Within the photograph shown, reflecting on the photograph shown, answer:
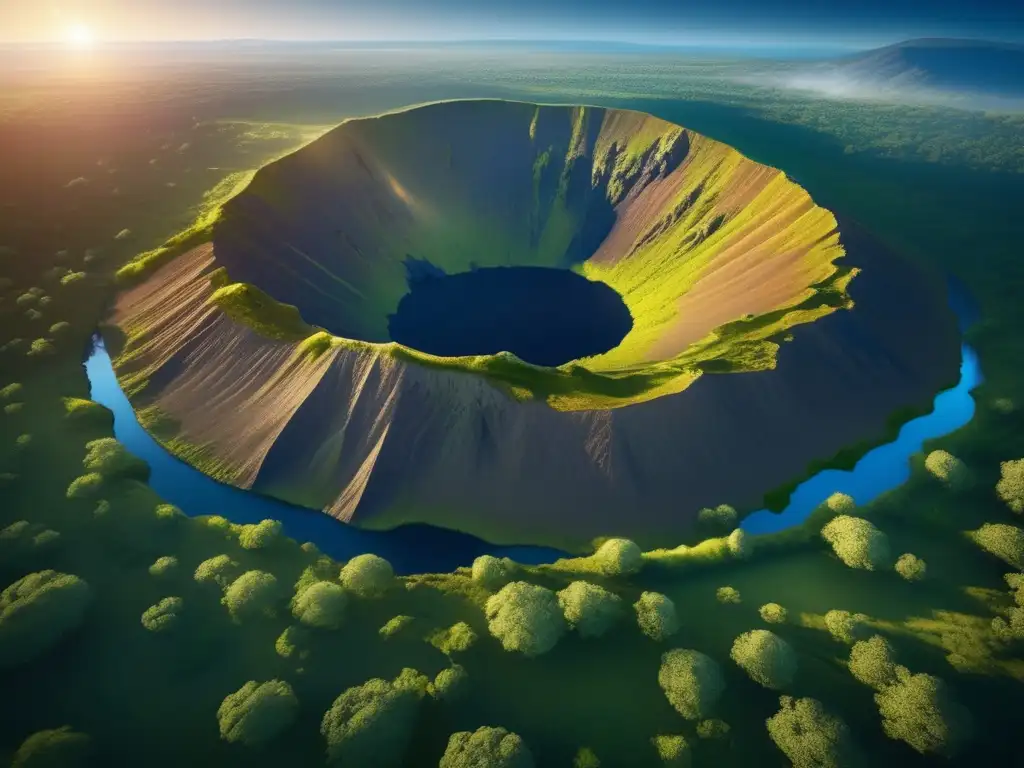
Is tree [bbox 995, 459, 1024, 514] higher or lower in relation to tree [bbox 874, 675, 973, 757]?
lower

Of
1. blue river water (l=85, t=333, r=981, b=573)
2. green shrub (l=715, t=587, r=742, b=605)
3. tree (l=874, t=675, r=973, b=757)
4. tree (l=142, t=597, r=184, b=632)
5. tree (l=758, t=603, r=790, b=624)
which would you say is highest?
tree (l=874, t=675, r=973, b=757)

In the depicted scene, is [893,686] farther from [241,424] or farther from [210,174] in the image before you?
[210,174]

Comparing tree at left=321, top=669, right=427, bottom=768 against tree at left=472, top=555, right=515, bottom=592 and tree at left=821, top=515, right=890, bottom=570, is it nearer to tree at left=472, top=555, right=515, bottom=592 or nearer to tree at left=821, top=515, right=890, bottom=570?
tree at left=472, top=555, right=515, bottom=592

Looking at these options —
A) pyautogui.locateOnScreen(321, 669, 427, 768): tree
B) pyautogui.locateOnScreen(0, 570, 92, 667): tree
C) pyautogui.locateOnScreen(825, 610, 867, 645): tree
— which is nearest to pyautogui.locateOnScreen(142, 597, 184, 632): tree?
pyautogui.locateOnScreen(0, 570, 92, 667): tree

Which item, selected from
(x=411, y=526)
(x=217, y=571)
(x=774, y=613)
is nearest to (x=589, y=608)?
(x=774, y=613)

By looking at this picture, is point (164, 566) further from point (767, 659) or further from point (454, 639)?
point (767, 659)

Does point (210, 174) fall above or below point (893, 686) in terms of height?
below

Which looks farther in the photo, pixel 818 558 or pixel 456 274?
pixel 456 274

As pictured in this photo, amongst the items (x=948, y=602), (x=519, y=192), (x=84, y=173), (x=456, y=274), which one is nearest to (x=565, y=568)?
(x=948, y=602)
